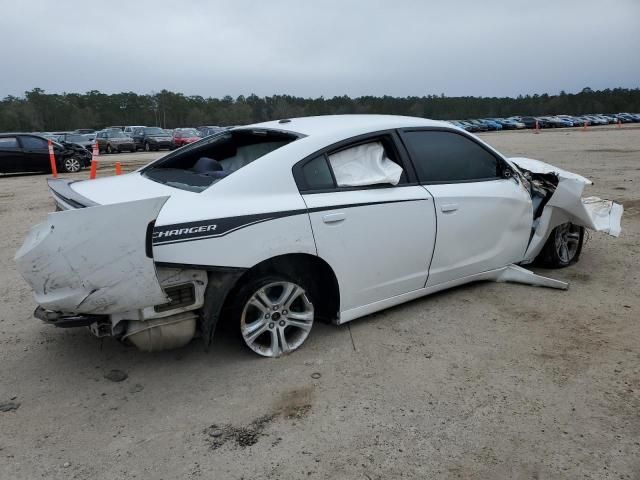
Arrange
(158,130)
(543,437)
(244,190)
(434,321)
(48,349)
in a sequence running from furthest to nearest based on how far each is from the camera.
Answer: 1. (158,130)
2. (434,321)
3. (48,349)
4. (244,190)
5. (543,437)

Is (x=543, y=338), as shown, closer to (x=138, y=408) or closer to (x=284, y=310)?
(x=284, y=310)

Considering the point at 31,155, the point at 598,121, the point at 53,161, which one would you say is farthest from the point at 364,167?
the point at 598,121

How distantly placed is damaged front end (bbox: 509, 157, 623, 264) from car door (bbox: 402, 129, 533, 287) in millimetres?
243

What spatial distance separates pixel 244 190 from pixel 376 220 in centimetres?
94

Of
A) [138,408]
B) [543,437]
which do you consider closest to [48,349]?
[138,408]

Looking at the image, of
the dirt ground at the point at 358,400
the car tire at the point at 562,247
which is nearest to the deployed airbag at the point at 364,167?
the dirt ground at the point at 358,400

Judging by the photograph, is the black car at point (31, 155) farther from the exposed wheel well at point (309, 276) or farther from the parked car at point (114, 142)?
the exposed wheel well at point (309, 276)

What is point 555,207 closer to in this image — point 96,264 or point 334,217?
point 334,217

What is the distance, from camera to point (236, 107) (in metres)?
96.1

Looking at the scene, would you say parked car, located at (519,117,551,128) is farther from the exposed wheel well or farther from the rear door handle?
the exposed wheel well

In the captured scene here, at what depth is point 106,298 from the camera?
2.77 meters

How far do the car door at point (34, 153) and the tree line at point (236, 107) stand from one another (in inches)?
2725

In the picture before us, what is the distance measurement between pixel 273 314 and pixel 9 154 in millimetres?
15220

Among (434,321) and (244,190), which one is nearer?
(244,190)
